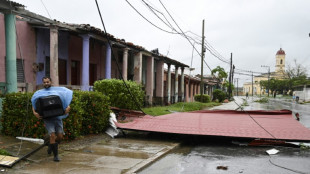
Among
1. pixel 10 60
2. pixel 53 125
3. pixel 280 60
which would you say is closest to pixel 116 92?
pixel 10 60

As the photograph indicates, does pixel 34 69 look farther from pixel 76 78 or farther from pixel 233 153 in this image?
pixel 233 153

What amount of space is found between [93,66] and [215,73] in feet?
141

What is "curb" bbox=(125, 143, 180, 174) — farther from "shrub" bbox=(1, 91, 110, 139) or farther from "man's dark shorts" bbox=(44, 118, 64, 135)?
"shrub" bbox=(1, 91, 110, 139)

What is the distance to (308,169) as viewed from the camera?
18.1ft

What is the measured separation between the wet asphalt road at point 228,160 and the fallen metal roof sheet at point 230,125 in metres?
0.36

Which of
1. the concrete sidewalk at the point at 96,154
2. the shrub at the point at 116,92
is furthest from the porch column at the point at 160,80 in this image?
the concrete sidewalk at the point at 96,154

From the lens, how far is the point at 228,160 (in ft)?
20.4

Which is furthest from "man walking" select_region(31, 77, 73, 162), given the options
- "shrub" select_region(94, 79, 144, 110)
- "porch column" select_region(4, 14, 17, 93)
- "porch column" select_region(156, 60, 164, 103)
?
"porch column" select_region(156, 60, 164, 103)

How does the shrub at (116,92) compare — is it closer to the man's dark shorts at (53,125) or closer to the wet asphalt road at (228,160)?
the wet asphalt road at (228,160)

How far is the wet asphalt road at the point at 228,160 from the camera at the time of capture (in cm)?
545

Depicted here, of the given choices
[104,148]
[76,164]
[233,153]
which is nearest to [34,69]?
[104,148]

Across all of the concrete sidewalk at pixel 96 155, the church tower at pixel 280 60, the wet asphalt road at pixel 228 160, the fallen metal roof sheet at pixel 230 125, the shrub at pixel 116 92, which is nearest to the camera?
the concrete sidewalk at pixel 96 155

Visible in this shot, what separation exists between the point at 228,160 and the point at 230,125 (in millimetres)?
2609

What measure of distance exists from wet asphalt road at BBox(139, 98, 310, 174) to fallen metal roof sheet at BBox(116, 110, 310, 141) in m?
0.36
